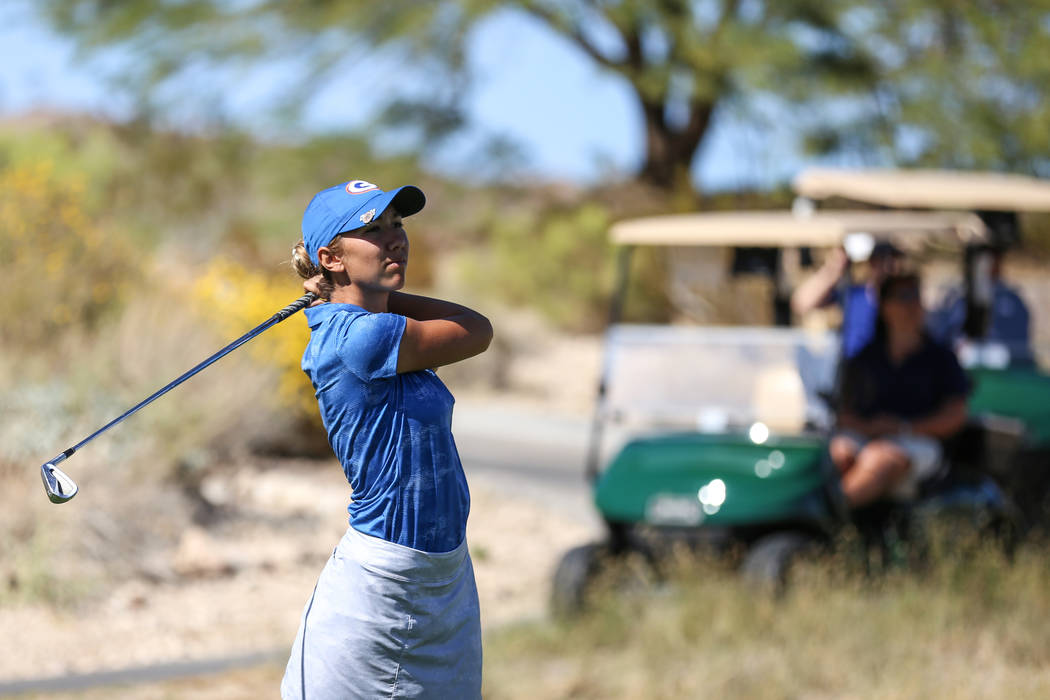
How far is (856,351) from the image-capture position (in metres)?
6.19

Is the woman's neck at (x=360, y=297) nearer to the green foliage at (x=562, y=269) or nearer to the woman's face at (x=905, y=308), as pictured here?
the woman's face at (x=905, y=308)

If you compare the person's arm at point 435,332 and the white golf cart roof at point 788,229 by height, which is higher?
the person's arm at point 435,332

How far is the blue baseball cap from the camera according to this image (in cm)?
260

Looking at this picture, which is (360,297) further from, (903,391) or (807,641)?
(903,391)

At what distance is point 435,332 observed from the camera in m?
2.63

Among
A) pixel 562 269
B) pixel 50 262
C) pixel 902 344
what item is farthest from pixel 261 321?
pixel 562 269

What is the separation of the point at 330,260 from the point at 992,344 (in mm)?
5410

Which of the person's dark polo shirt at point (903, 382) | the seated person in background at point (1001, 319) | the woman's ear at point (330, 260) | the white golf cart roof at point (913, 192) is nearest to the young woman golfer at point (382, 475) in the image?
the woman's ear at point (330, 260)

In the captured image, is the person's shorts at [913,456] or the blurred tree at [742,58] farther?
the blurred tree at [742,58]

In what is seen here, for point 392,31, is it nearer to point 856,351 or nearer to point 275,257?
point 275,257

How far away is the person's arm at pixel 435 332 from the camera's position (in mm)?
2598

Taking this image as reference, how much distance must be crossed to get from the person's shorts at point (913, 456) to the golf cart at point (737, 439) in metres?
0.07

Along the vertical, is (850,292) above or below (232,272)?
below

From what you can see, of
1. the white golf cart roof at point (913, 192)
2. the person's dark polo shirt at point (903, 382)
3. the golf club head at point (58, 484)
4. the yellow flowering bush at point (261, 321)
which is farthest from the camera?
the yellow flowering bush at point (261, 321)
